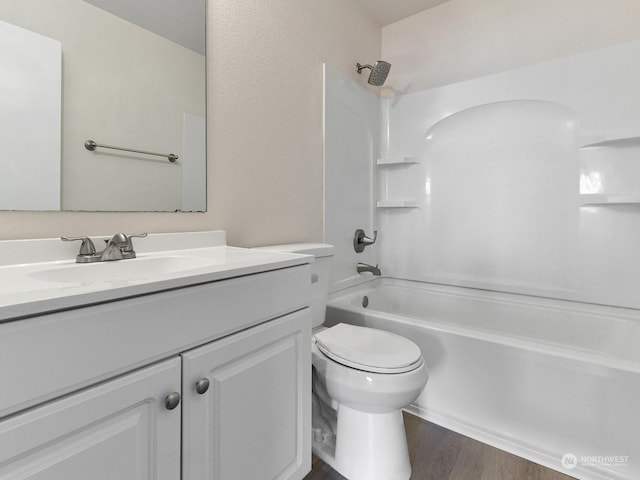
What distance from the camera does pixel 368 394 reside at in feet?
3.62

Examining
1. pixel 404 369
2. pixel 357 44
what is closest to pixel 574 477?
pixel 404 369

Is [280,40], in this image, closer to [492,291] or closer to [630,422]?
[492,291]

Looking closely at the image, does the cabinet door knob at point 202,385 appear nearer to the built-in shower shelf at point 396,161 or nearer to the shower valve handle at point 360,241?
the shower valve handle at point 360,241

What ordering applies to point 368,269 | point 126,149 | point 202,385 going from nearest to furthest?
point 202,385 → point 126,149 → point 368,269

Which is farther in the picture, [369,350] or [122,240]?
[369,350]

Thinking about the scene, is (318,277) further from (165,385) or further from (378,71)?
(378,71)

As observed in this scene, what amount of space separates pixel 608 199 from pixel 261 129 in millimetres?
1794

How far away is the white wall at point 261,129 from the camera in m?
1.32

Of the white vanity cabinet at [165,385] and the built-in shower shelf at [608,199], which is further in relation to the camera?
the built-in shower shelf at [608,199]

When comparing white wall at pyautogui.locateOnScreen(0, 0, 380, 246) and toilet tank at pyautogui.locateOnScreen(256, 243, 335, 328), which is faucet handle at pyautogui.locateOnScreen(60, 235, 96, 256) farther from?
toilet tank at pyautogui.locateOnScreen(256, 243, 335, 328)

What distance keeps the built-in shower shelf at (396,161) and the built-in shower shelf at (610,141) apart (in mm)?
950

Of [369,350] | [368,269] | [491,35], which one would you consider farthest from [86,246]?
[491,35]

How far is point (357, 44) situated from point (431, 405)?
90.1 inches

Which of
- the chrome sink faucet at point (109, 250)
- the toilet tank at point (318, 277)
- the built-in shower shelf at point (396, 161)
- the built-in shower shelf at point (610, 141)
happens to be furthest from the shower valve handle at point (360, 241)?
the chrome sink faucet at point (109, 250)
